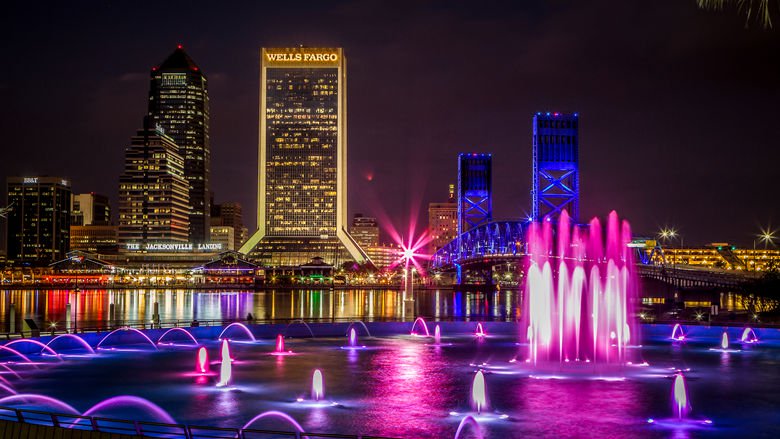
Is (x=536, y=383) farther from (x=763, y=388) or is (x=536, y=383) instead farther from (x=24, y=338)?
(x=24, y=338)

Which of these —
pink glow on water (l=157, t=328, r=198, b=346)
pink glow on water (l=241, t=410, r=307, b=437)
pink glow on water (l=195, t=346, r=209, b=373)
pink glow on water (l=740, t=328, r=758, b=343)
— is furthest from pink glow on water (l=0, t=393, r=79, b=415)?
pink glow on water (l=740, t=328, r=758, b=343)

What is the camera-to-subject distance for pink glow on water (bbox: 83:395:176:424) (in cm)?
2231

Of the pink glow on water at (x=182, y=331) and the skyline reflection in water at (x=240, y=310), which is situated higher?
the pink glow on water at (x=182, y=331)

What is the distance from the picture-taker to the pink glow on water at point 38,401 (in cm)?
2327

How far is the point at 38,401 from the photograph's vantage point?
949 inches

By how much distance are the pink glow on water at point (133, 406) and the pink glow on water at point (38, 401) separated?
0.60 meters

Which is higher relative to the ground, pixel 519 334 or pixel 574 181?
pixel 574 181

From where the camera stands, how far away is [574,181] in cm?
14875

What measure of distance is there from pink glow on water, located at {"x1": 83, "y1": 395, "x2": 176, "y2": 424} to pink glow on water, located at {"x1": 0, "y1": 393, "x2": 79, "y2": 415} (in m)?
0.60

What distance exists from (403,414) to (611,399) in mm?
7036

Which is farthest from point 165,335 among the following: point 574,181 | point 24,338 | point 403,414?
point 574,181

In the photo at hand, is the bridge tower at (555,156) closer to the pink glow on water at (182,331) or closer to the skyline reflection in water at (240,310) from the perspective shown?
the skyline reflection in water at (240,310)

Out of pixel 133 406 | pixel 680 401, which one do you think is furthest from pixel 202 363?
pixel 680 401

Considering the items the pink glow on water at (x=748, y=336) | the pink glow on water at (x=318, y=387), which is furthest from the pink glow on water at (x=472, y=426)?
the pink glow on water at (x=748, y=336)
